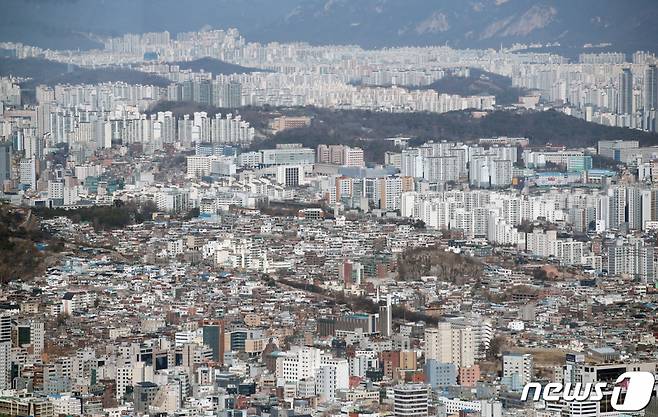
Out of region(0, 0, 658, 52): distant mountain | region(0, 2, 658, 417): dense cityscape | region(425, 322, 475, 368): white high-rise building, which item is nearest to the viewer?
region(0, 2, 658, 417): dense cityscape

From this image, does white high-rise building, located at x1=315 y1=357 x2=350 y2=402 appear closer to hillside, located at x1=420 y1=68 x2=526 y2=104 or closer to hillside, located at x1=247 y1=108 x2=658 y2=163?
hillside, located at x1=247 y1=108 x2=658 y2=163

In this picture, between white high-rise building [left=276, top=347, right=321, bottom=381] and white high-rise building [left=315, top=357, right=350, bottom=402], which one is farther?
white high-rise building [left=276, top=347, right=321, bottom=381]

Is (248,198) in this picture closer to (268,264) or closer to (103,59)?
(268,264)

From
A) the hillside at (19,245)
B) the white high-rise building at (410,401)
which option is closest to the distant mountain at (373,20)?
the hillside at (19,245)

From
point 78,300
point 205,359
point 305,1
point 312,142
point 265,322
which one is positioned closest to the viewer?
point 205,359

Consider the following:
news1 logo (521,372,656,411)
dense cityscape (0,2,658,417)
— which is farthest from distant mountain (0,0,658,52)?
news1 logo (521,372,656,411)

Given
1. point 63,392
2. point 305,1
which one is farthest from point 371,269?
point 305,1

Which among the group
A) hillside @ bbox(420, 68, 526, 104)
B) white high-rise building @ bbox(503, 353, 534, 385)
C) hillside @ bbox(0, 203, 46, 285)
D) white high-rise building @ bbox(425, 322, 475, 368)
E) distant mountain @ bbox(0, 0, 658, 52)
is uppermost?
distant mountain @ bbox(0, 0, 658, 52)
